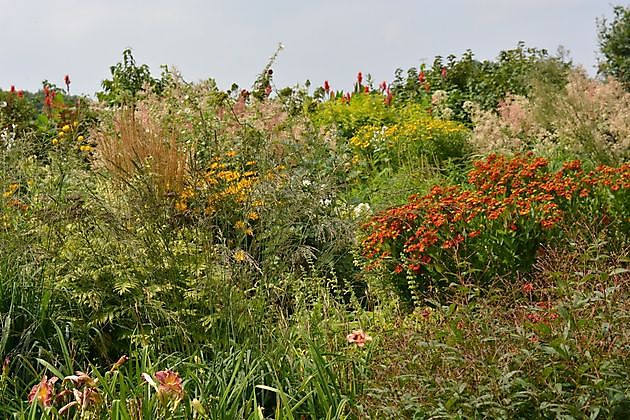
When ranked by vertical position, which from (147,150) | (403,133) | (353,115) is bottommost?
(147,150)

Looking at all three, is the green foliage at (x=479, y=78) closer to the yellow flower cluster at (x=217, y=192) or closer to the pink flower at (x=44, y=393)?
the yellow flower cluster at (x=217, y=192)

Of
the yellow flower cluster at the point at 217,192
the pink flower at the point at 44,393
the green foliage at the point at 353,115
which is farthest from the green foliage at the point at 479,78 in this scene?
the pink flower at the point at 44,393

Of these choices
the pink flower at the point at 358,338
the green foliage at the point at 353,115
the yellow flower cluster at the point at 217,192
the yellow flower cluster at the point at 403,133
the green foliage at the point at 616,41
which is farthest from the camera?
the green foliage at the point at 616,41

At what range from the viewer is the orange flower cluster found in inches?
195

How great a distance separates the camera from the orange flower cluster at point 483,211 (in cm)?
495

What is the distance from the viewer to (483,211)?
5.03 metres

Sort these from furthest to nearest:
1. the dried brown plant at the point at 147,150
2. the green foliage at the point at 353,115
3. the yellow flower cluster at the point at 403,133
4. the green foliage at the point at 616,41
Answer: the green foliage at the point at 616,41
the green foliage at the point at 353,115
the yellow flower cluster at the point at 403,133
the dried brown plant at the point at 147,150

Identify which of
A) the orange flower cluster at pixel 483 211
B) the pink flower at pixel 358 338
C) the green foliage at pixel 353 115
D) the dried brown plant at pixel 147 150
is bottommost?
the pink flower at pixel 358 338

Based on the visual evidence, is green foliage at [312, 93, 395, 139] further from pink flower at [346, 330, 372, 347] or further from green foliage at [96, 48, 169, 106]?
pink flower at [346, 330, 372, 347]

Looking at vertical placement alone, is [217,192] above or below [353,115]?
below

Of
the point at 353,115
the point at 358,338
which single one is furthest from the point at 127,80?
the point at 358,338

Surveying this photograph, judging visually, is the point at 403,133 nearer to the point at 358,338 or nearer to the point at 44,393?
the point at 358,338

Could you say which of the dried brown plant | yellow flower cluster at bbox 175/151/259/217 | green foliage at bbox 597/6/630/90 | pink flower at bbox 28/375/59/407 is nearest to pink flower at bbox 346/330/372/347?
yellow flower cluster at bbox 175/151/259/217

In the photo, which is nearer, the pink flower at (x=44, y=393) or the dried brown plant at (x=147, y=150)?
the pink flower at (x=44, y=393)
